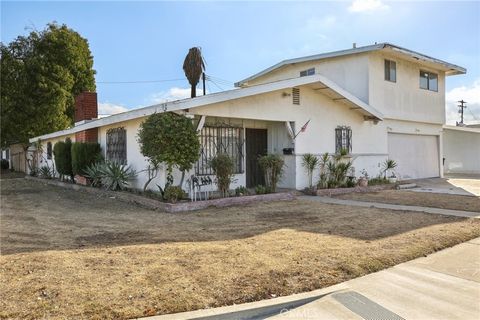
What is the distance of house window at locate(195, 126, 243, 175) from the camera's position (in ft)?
39.3

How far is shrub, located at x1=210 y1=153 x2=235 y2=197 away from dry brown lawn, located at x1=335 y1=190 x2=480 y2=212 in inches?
152

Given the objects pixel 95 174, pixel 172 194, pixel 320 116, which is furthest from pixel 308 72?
pixel 172 194

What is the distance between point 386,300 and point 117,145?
12077mm

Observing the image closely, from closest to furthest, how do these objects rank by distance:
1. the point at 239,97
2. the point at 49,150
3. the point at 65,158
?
the point at 239,97 < the point at 65,158 < the point at 49,150

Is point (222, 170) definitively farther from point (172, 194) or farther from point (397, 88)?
point (397, 88)

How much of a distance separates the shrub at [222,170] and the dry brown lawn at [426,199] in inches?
152

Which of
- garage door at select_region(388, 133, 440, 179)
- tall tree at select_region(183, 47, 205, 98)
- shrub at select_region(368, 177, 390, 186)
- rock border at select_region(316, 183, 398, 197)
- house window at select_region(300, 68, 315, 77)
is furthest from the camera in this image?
tall tree at select_region(183, 47, 205, 98)

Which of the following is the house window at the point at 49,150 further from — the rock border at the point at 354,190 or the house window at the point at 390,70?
the house window at the point at 390,70

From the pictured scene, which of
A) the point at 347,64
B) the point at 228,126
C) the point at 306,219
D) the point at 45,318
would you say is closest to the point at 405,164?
the point at 347,64

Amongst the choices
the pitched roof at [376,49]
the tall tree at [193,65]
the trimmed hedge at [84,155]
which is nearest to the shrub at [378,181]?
the pitched roof at [376,49]

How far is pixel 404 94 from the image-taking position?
18172 mm

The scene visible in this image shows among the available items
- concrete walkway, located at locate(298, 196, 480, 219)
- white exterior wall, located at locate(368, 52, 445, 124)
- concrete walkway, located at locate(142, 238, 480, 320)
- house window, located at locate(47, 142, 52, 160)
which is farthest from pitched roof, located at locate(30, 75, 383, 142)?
concrete walkway, located at locate(142, 238, 480, 320)

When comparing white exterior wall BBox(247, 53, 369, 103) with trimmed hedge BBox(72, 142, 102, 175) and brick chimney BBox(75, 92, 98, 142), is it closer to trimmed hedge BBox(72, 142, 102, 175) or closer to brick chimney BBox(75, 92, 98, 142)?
brick chimney BBox(75, 92, 98, 142)

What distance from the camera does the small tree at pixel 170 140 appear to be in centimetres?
1009
